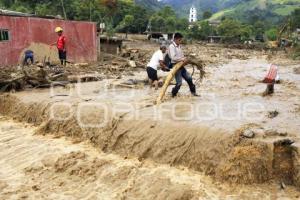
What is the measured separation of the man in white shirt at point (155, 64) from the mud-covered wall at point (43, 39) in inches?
292

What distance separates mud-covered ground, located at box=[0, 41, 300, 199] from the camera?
6934mm

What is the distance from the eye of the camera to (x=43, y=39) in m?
19.7

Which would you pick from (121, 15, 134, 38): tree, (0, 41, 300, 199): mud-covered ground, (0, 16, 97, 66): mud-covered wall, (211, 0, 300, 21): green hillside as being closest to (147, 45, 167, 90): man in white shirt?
(0, 41, 300, 199): mud-covered ground

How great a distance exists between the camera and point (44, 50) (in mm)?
19703

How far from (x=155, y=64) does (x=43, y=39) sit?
853cm

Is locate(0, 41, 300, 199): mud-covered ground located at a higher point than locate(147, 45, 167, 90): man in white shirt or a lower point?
lower

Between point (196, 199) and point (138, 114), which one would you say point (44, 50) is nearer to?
point (138, 114)

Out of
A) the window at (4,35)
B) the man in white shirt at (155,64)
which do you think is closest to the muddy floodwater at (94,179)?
the man in white shirt at (155,64)

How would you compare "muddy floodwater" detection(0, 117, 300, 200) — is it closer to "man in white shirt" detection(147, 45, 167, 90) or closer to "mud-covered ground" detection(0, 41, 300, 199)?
"mud-covered ground" detection(0, 41, 300, 199)

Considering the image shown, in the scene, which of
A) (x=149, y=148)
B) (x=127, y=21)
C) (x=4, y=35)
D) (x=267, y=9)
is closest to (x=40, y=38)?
(x=4, y=35)

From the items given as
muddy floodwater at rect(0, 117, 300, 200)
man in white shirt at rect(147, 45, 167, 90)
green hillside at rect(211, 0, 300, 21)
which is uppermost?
green hillside at rect(211, 0, 300, 21)

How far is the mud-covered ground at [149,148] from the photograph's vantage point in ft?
22.7

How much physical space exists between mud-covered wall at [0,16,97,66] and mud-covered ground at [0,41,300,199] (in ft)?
21.7

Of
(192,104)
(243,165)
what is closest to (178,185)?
(243,165)
